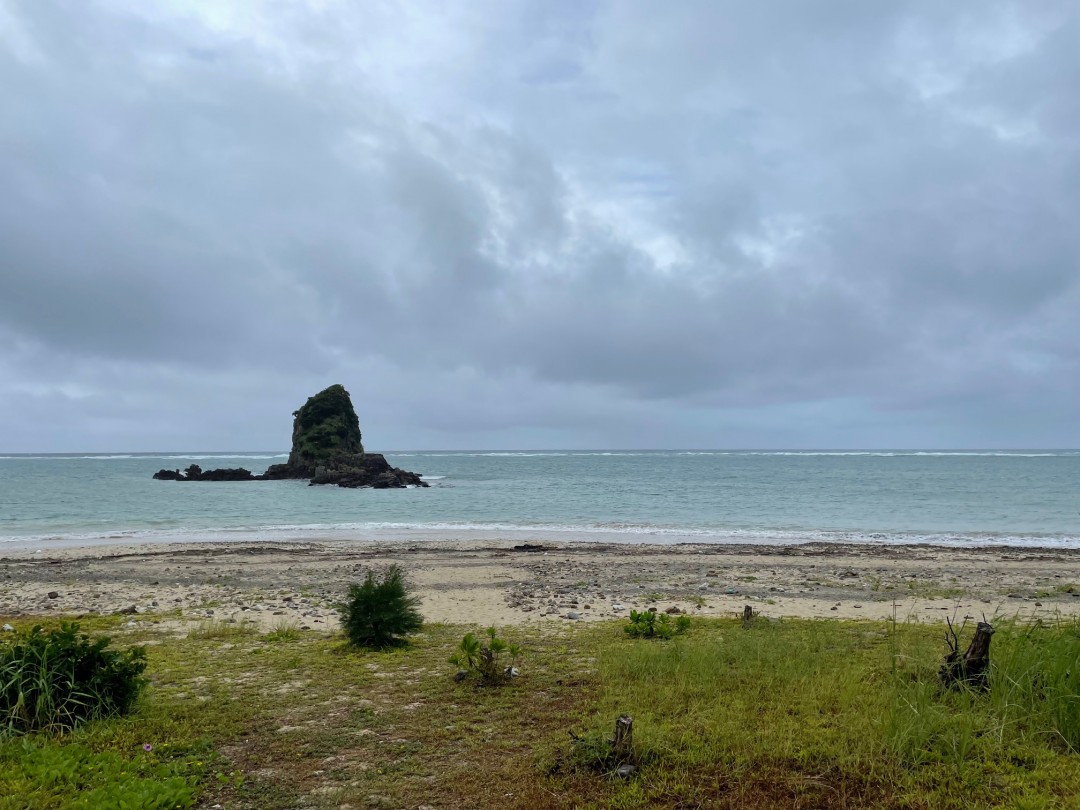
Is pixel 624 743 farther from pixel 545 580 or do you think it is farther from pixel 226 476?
pixel 226 476

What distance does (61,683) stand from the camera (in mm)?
6746

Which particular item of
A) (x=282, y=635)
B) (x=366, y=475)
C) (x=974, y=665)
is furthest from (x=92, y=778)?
(x=366, y=475)

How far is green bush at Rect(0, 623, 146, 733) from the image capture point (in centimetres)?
633

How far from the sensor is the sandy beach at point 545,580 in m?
14.6

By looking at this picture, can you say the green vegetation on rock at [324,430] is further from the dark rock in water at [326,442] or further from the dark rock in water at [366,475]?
the dark rock in water at [366,475]

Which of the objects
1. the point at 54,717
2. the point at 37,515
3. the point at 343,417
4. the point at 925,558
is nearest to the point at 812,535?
the point at 925,558

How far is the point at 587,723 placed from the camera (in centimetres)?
646

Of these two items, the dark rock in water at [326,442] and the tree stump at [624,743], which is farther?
the dark rock in water at [326,442]

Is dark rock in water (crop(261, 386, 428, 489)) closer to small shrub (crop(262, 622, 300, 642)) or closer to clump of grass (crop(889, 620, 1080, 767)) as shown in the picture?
small shrub (crop(262, 622, 300, 642))

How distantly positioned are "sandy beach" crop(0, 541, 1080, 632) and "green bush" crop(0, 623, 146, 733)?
5556 mm

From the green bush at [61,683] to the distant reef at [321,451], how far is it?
81086 mm

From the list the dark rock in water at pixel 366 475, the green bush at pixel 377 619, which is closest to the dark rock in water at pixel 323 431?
the dark rock in water at pixel 366 475

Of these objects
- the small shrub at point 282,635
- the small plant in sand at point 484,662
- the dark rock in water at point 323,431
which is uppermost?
the dark rock in water at point 323,431

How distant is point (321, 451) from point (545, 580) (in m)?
92.3
